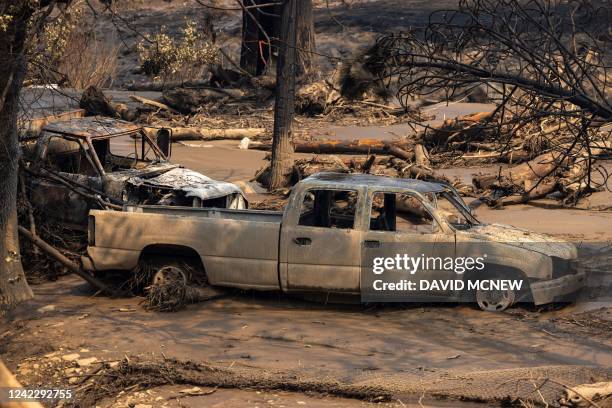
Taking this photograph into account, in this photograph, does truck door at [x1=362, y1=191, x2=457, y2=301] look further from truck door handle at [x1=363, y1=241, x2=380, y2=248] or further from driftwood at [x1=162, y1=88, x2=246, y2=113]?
driftwood at [x1=162, y1=88, x2=246, y2=113]

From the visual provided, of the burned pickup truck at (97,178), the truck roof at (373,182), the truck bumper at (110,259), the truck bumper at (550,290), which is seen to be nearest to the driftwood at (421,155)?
the burned pickup truck at (97,178)

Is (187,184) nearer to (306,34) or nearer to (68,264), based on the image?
(68,264)

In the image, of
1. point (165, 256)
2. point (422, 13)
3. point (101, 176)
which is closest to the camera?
point (165, 256)

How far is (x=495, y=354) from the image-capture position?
7816mm

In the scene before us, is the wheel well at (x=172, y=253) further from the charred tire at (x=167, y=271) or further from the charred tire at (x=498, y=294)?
the charred tire at (x=498, y=294)

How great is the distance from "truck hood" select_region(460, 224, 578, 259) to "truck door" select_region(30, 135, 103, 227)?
5.07 m

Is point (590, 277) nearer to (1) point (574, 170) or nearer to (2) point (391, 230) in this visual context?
(2) point (391, 230)

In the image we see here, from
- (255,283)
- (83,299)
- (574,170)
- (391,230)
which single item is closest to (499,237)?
(391,230)

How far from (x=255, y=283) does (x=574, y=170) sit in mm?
8451

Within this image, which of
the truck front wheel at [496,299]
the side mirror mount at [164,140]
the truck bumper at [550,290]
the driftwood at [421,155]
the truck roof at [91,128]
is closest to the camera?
the truck bumper at [550,290]

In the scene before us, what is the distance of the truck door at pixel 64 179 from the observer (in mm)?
11945

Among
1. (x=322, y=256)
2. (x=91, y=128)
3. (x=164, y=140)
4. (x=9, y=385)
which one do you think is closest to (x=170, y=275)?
(x=322, y=256)

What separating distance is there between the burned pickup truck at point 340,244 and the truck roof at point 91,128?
3.42 meters

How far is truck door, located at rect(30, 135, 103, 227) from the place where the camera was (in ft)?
39.2
